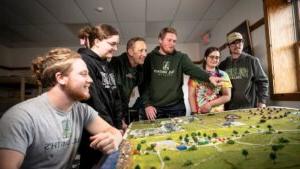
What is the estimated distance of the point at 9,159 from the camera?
979 millimetres

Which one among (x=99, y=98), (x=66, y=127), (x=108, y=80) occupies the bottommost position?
(x=66, y=127)

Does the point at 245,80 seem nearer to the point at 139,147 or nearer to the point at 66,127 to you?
the point at 139,147

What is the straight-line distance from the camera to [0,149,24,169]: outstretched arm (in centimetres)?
97

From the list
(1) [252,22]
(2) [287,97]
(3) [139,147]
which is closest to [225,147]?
(3) [139,147]

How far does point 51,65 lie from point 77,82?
5.9 inches

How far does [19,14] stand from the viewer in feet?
15.2

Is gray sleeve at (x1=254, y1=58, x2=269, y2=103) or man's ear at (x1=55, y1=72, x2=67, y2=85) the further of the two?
gray sleeve at (x1=254, y1=58, x2=269, y2=103)

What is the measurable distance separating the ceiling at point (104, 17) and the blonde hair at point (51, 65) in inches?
121

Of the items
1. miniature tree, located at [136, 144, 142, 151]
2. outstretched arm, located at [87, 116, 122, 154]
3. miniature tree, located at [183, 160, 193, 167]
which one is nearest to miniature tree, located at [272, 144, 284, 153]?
miniature tree, located at [183, 160, 193, 167]

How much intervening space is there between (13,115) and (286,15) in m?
3.51

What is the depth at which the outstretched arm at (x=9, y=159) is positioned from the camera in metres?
0.97

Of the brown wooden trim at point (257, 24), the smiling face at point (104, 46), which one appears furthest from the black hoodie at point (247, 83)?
the smiling face at point (104, 46)

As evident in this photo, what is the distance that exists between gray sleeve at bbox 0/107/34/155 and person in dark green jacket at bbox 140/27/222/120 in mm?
1448

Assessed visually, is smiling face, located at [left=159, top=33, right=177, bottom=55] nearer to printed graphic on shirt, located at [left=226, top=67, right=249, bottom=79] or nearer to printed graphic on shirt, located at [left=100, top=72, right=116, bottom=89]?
printed graphic on shirt, located at [left=100, top=72, right=116, bottom=89]
